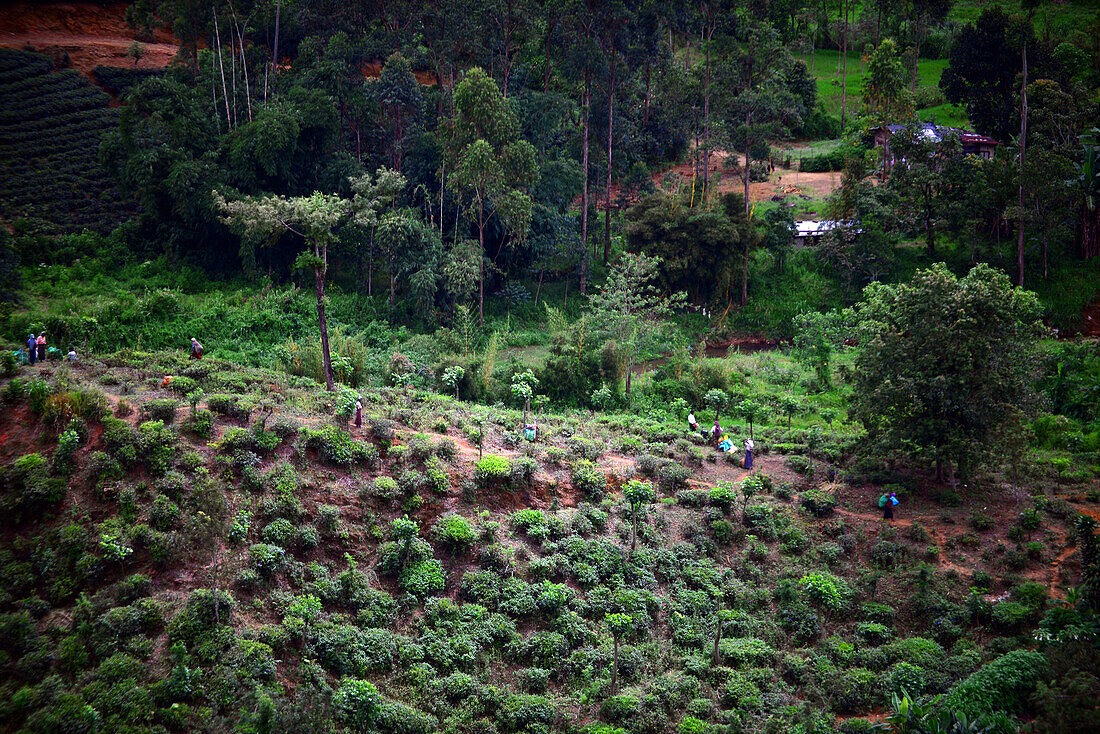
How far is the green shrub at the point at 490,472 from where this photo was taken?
17.6 meters

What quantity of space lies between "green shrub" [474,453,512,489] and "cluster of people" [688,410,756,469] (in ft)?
21.9

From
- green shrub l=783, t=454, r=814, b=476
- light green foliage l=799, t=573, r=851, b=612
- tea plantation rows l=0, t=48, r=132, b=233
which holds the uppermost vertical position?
tea plantation rows l=0, t=48, r=132, b=233

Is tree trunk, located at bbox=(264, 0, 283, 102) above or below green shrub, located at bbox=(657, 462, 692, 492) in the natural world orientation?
above

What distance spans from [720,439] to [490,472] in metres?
7.87

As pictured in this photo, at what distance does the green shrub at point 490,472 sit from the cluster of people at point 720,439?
667 centimetres

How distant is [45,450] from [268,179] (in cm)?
1772

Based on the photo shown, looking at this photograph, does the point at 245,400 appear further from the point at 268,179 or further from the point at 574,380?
the point at 268,179

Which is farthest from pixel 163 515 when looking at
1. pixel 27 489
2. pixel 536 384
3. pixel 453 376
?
pixel 536 384

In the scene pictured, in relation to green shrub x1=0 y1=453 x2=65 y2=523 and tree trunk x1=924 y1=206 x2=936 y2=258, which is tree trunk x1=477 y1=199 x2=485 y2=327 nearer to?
green shrub x1=0 y1=453 x2=65 y2=523

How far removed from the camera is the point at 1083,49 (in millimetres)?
36625

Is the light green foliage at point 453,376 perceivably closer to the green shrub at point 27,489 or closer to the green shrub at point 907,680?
the green shrub at point 27,489

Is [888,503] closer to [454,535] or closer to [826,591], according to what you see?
[826,591]

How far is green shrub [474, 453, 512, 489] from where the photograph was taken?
1764 cm

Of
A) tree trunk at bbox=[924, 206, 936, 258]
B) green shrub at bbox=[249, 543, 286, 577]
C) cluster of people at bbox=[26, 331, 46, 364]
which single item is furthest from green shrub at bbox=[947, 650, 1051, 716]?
tree trunk at bbox=[924, 206, 936, 258]
